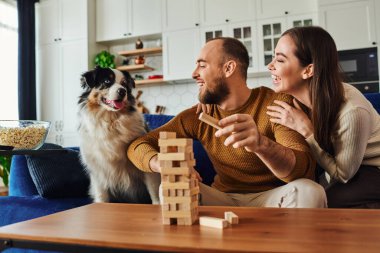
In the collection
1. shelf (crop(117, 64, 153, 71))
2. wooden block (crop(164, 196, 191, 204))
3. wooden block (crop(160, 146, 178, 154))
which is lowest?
wooden block (crop(164, 196, 191, 204))

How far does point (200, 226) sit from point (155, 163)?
56 cm

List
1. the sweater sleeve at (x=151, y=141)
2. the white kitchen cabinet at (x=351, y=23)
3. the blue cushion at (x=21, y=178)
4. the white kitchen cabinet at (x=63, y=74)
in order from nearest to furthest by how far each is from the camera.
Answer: the sweater sleeve at (x=151, y=141) < the blue cushion at (x=21, y=178) < the white kitchen cabinet at (x=351, y=23) < the white kitchen cabinet at (x=63, y=74)

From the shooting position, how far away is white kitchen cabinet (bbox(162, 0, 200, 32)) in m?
4.70

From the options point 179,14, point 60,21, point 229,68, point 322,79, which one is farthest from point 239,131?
point 60,21

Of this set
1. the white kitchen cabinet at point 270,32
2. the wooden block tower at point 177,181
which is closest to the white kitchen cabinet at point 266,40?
the white kitchen cabinet at point 270,32

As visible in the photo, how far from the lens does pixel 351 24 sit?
3955mm

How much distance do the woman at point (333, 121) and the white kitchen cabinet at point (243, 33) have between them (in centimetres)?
287

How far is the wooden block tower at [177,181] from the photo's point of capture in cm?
89

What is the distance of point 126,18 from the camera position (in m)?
5.11

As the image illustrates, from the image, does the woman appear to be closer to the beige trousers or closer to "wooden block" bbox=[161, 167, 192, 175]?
the beige trousers

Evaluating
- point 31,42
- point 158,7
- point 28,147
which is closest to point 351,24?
point 158,7

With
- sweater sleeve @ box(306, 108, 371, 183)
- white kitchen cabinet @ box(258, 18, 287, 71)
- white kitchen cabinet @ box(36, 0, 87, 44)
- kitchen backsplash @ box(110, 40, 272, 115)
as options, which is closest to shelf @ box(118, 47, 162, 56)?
kitchen backsplash @ box(110, 40, 272, 115)

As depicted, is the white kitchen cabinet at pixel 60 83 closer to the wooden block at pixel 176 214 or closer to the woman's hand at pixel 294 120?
the woman's hand at pixel 294 120

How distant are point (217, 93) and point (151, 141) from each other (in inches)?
15.0
